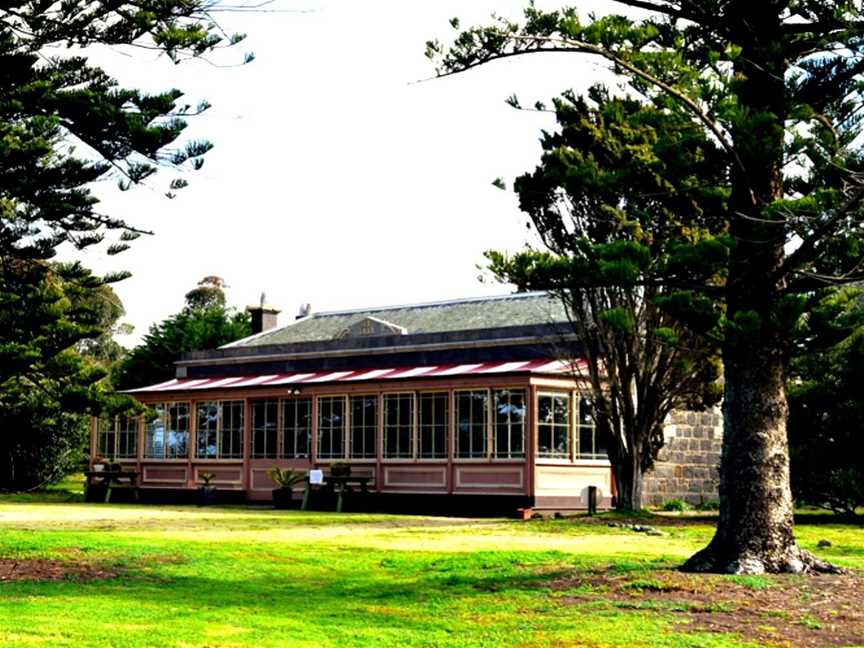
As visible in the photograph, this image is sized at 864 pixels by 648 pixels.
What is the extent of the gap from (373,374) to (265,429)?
97.6 inches

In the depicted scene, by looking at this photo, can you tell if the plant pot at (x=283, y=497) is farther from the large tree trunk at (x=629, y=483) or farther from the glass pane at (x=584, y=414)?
the large tree trunk at (x=629, y=483)

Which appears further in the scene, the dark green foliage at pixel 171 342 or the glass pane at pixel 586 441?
the dark green foliage at pixel 171 342

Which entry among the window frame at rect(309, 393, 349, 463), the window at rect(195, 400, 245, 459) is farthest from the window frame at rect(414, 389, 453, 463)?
the window at rect(195, 400, 245, 459)

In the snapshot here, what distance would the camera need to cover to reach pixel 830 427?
19.3 m

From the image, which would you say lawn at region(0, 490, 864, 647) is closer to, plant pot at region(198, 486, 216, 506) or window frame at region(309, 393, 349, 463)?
window frame at region(309, 393, 349, 463)

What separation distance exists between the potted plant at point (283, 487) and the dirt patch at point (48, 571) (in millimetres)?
11994

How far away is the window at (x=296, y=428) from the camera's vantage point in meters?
24.8

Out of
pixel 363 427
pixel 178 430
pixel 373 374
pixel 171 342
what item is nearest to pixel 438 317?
pixel 373 374

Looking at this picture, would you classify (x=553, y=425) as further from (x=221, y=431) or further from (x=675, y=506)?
(x=221, y=431)

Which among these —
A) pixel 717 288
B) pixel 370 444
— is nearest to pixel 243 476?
pixel 370 444

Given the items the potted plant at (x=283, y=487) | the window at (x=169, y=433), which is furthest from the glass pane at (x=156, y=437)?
the potted plant at (x=283, y=487)

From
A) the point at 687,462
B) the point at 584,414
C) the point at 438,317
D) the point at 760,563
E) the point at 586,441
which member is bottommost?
the point at 760,563

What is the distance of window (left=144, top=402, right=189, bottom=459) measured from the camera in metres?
26.9

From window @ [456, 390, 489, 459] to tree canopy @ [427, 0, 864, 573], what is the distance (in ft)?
37.2
